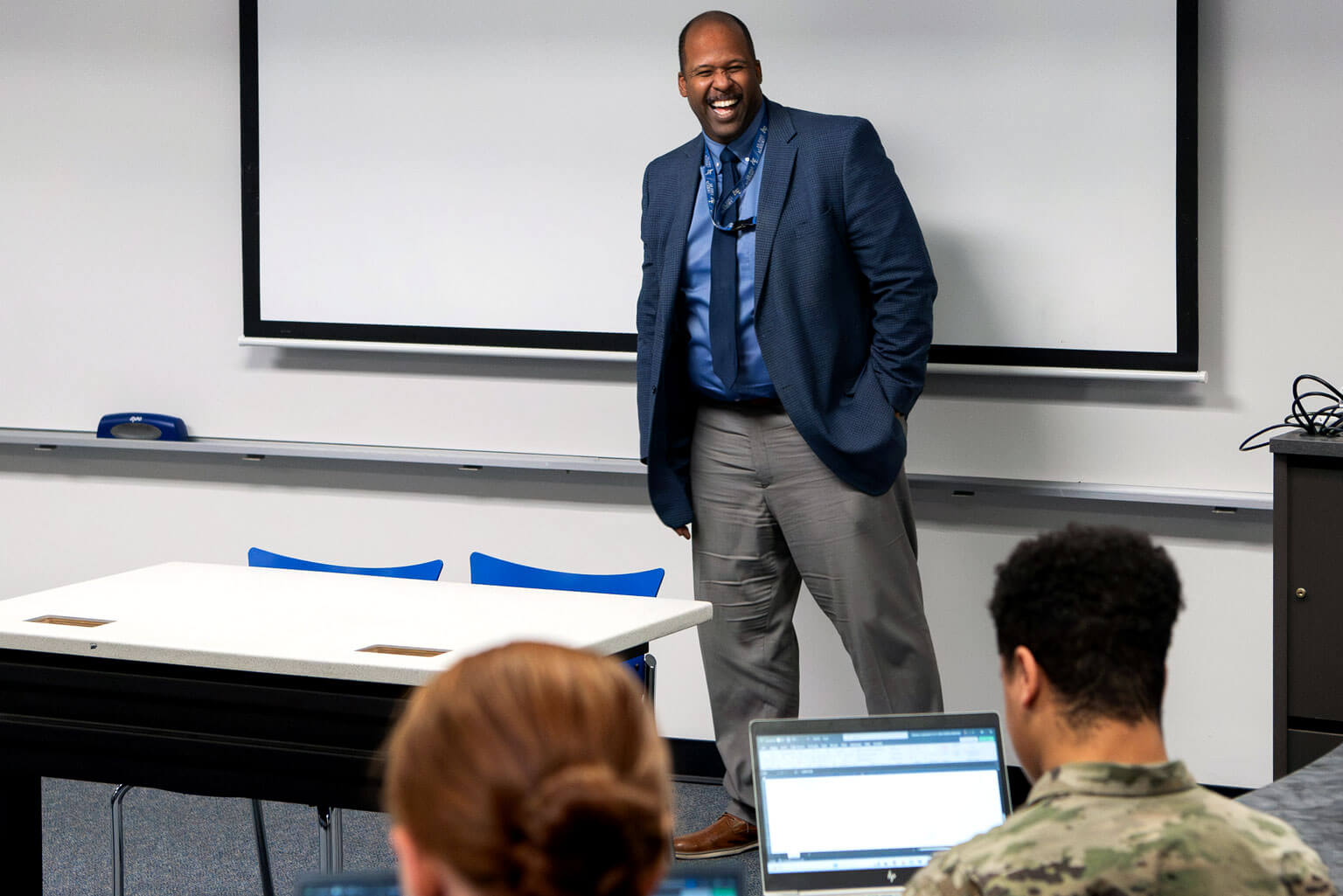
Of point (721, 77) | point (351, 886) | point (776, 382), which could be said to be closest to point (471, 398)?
point (776, 382)

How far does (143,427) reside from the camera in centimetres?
445

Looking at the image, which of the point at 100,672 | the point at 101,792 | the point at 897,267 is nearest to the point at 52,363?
the point at 101,792

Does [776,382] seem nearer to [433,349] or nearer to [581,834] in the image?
[433,349]

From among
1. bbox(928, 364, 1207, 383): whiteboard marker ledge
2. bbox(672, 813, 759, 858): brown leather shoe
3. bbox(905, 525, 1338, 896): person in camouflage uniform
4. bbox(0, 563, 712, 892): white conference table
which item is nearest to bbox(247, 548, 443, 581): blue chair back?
bbox(0, 563, 712, 892): white conference table

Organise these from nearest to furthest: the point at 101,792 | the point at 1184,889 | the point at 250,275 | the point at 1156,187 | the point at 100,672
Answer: the point at 1184,889
the point at 100,672
the point at 1156,187
the point at 101,792
the point at 250,275

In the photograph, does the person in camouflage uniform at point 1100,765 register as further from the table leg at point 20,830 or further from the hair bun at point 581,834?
the table leg at point 20,830

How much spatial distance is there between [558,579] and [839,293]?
907mm

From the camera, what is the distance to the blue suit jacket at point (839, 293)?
328cm

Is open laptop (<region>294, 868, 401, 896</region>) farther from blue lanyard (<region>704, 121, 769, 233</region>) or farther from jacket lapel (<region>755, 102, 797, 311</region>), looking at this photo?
blue lanyard (<region>704, 121, 769, 233</region>)

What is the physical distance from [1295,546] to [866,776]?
1624mm

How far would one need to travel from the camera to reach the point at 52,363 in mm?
4543

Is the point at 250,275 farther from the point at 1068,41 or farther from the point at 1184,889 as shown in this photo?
the point at 1184,889

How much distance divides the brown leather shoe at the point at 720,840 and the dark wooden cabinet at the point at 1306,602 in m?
1.24

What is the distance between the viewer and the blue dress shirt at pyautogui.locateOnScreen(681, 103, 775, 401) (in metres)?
3.36
